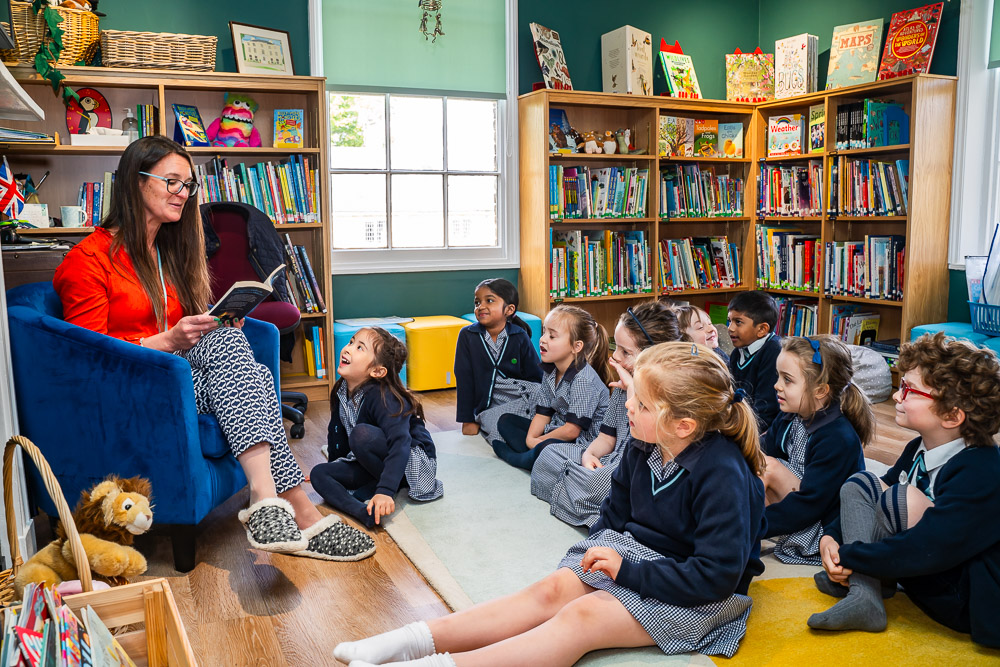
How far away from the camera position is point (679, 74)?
16.7ft

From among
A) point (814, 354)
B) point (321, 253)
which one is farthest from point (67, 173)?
point (814, 354)

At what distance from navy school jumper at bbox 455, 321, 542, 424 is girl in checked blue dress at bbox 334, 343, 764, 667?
1.54 m

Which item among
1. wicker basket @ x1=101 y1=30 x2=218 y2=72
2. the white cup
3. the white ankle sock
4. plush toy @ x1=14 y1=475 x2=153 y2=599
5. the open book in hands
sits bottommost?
the white ankle sock

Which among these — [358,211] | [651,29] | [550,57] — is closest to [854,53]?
[651,29]

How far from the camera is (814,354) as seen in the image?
2.26 m

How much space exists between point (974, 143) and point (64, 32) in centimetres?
442

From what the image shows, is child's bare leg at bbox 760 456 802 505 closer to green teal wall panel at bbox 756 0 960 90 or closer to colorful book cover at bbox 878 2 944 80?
colorful book cover at bbox 878 2 944 80

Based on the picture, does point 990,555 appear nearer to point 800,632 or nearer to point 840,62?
point 800,632

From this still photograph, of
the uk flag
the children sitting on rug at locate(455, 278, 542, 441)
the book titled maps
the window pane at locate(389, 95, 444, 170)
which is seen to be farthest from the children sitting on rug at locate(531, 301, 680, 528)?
the book titled maps

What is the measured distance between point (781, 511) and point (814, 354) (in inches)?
17.5

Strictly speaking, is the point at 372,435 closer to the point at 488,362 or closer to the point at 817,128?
the point at 488,362

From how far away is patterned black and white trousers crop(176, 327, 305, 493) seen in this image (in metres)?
2.19

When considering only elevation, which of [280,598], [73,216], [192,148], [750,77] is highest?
[750,77]

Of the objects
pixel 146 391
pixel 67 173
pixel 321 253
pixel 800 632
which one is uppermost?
pixel 67 173
